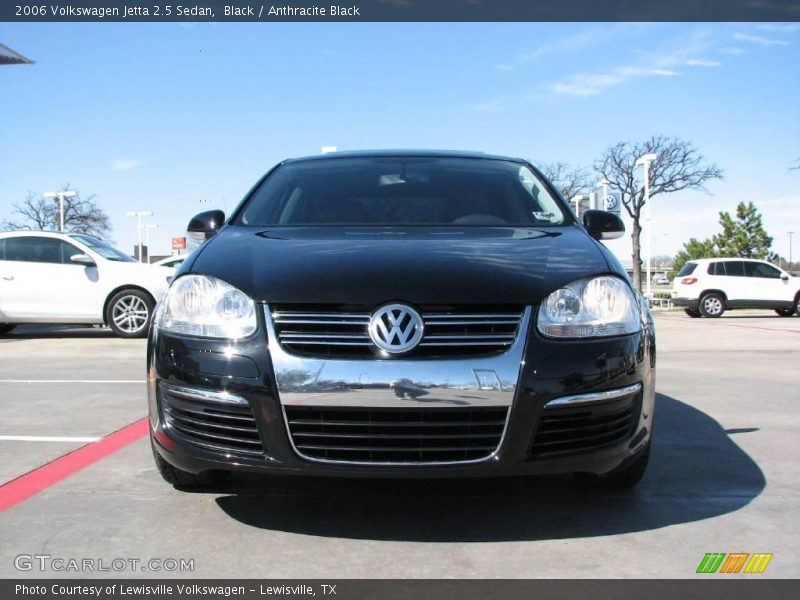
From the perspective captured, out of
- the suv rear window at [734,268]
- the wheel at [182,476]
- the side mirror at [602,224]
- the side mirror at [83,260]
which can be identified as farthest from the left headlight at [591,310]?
the suv rear window at [734,268]

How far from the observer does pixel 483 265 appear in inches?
112

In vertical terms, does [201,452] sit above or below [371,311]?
below

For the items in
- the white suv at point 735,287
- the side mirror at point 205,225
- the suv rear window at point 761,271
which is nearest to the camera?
the side mirror at point 205,225

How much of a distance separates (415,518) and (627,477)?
882 millimetres

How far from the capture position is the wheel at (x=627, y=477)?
10.4 feet

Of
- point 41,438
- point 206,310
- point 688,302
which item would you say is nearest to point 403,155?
point 206,310

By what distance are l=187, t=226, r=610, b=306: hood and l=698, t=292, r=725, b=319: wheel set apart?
19.1m

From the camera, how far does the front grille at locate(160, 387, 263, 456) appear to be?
268 cm

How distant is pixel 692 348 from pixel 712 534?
8017mm

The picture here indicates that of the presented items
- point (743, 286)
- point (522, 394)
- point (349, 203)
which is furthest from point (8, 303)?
point (743, 286)

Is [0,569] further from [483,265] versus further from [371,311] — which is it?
[483,265]

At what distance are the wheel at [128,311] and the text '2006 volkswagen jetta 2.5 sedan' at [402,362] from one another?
27.6 ft

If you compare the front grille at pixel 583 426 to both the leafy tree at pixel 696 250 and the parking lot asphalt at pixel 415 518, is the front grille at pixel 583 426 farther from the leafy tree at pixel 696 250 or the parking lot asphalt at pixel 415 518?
the leafy tree at pixel 696 250

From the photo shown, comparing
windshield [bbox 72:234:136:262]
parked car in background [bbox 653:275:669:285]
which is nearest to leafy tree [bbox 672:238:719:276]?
parked car in background [bbox 653:275:669:285]
